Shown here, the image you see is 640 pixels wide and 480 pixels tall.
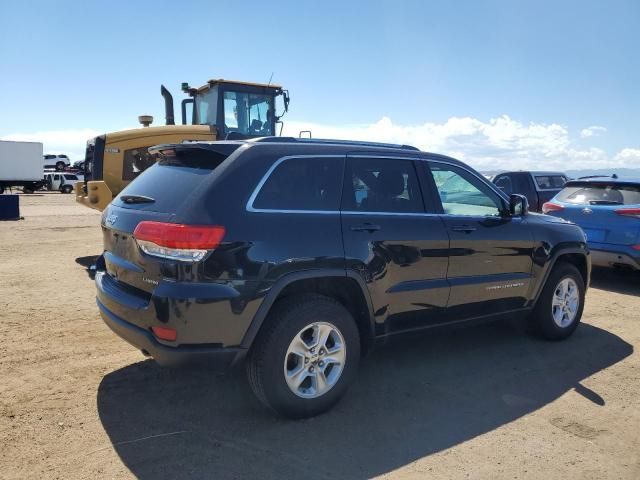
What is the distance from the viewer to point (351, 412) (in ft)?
12.5

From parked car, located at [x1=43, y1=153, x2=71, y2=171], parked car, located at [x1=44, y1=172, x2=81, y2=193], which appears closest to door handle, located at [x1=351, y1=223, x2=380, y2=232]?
parked car, located at [x1=44, y1=172, x2=81, y2=193]

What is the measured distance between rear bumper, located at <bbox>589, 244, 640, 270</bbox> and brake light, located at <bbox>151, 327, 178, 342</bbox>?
21.8 ft

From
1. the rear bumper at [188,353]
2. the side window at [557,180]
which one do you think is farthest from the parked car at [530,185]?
the rear bumper at [188,353]

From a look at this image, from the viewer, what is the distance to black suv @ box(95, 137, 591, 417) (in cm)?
323

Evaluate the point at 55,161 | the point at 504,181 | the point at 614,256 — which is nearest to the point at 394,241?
the point at 614,256

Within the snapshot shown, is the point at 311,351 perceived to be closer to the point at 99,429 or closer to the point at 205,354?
the point at 205,354

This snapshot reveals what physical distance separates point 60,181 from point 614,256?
3864 cm

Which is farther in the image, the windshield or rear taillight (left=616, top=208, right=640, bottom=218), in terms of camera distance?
the windshield

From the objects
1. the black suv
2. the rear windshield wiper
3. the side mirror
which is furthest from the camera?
the side mirror

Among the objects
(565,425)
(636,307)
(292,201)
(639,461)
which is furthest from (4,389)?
(636,307)

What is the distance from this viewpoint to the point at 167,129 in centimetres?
1029

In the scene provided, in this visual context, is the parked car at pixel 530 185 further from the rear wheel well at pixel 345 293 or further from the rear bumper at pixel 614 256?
the rear wheel well at pixel 345 293

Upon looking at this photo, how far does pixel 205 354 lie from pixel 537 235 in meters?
3.41

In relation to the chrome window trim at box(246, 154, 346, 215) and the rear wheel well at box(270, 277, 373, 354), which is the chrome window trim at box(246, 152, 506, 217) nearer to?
the chrome window trim at box(246, 154, 346, 215)
